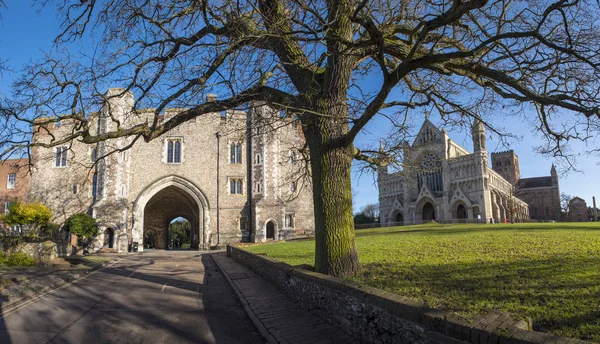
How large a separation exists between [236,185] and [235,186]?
132 mm

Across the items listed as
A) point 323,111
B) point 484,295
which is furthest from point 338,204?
point 484,295

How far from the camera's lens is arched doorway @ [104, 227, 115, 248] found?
28.8 meters

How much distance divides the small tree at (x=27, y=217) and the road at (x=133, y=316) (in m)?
12.7

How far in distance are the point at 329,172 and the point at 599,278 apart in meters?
4.49

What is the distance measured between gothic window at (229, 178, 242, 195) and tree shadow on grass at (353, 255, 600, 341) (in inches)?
1039

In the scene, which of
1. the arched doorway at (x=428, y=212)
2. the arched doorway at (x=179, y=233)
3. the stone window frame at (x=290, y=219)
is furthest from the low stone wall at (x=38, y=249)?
the arched doorway at (x=428, y=212)

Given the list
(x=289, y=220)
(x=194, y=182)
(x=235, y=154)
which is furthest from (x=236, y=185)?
(x=289, y=220)

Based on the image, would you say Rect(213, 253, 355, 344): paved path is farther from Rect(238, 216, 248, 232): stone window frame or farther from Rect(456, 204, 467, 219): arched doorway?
Rect(456, 204, 467, 219): arched doorway

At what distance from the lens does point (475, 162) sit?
52406 mm

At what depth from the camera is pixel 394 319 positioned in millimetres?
4203

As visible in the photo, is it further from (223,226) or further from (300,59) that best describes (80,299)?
(223,226)

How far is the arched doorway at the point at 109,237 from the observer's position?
94.5ft

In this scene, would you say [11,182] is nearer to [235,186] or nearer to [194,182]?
[194,182]

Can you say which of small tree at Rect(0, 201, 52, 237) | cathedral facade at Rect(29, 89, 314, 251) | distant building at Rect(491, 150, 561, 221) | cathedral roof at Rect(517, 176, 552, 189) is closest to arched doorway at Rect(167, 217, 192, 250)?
cathedral facade at Rect(29, 89, 314, 251)
